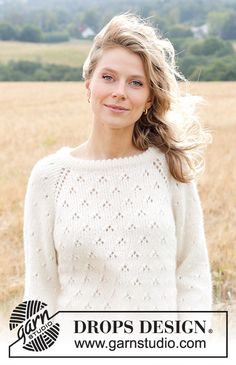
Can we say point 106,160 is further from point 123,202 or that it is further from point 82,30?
point 82,30

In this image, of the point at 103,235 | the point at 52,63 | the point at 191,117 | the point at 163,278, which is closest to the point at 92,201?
the point at 103,235

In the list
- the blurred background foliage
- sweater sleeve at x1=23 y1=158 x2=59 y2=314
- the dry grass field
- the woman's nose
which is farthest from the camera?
the blurred background foliage

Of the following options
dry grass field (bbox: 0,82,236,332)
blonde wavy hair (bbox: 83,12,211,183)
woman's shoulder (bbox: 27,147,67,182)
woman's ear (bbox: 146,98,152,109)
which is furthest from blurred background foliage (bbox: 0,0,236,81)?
woman's shoulder (bbox: 27,147,67,182)

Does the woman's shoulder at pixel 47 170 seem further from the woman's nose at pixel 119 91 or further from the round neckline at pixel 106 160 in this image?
the woman's nose at pixel 119 91

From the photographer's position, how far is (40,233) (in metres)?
2.47

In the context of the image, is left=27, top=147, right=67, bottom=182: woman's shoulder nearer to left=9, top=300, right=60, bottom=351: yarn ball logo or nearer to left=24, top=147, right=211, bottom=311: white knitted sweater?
left=24, top=147, right=211, bottom=311: white knitted sweater

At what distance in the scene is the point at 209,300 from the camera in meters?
2.59

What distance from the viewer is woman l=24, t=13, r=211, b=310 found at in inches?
93.9

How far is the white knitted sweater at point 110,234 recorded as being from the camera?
2.39 meters

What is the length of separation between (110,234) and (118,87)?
499 mm

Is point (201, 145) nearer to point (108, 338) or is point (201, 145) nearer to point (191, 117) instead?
point (191, 117)

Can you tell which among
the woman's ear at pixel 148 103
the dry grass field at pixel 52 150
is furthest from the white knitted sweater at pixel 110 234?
the dry grass field at pixel 52 150

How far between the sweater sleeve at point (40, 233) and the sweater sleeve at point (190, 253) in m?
0.45

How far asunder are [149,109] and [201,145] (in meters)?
0.25
